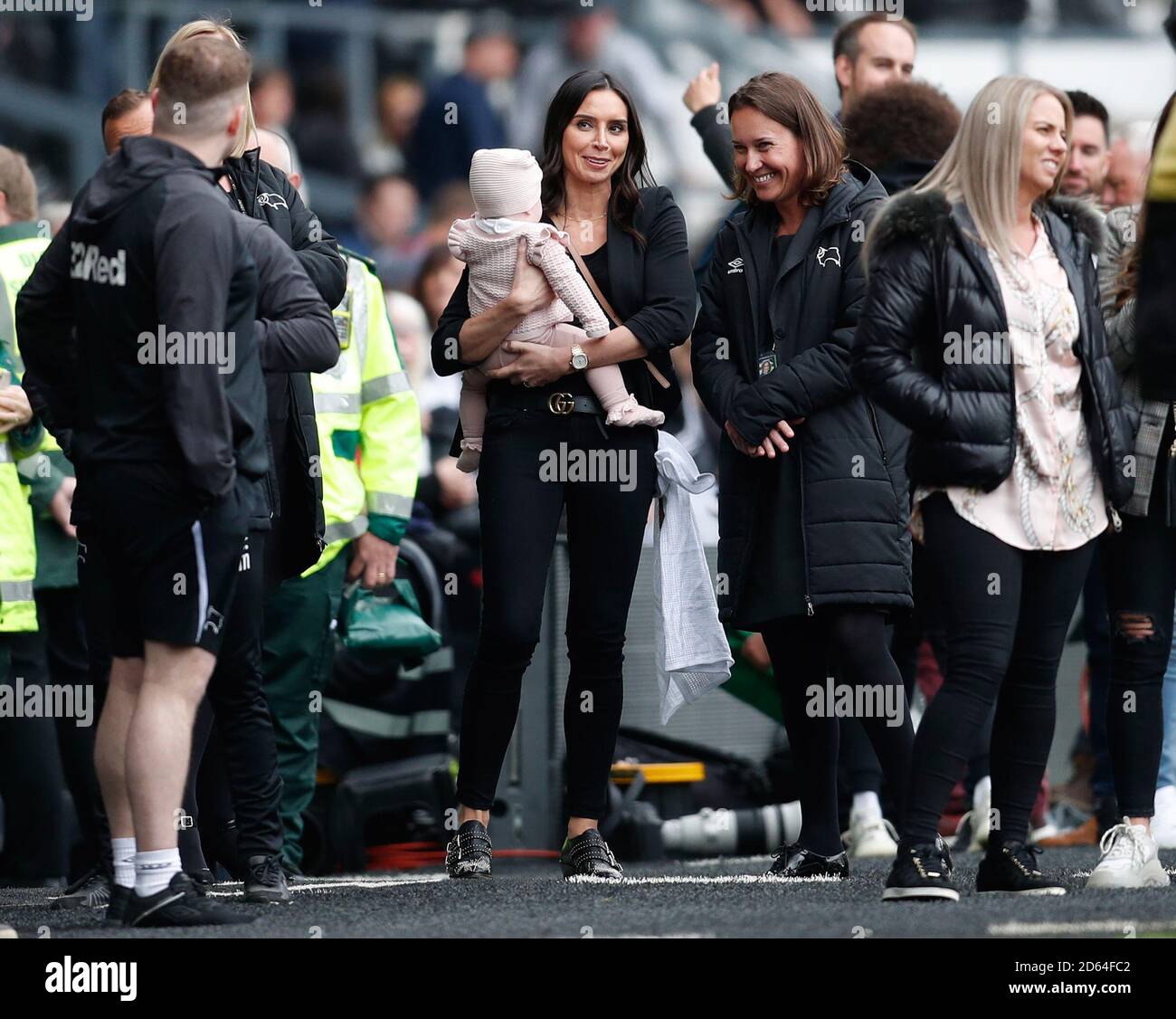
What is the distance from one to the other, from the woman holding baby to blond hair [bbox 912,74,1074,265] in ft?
3.22

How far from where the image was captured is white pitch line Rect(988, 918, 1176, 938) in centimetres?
416

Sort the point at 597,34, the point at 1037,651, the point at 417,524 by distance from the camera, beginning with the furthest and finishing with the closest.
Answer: the point at 597,34, the point at 417,524, the point at 1037,651

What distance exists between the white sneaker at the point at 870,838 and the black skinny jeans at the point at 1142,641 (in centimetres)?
106

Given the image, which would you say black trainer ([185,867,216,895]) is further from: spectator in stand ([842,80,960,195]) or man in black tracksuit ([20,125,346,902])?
spectator in stand ([842,80,960,195])

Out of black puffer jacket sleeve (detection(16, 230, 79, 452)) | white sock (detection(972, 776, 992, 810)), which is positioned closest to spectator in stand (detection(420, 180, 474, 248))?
white sock (detection(972, 776, 992, 810))

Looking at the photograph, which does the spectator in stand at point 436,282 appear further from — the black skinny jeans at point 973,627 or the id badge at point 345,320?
the black skinny jeans at point 973,627

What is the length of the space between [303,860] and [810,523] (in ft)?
7.88

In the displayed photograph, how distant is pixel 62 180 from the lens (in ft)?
36.0

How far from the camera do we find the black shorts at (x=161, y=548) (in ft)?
15.1

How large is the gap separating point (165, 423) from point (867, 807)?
9.94 feet

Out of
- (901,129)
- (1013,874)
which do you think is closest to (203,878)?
(1013,874)

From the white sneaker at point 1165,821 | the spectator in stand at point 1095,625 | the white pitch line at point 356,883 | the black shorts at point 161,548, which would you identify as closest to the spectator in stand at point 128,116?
the black shorts at point 161,548
